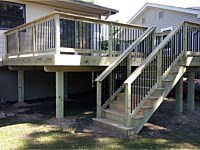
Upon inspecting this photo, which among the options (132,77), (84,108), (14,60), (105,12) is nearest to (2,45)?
(14,60)

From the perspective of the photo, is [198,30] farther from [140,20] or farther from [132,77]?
[140,20]

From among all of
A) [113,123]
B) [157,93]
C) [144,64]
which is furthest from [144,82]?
[113,123]

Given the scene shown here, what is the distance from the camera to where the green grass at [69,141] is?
15.8 ft

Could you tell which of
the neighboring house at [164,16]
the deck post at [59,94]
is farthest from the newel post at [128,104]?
the neighboring house at [164,16]

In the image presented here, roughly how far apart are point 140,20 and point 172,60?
1199cm

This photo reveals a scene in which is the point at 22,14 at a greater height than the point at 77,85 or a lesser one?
Result: greater

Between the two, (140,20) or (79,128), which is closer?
(79,128)

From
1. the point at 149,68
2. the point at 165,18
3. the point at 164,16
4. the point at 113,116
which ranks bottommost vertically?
the point at 113,116

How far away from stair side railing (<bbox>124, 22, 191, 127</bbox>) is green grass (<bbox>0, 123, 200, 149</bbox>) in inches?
25.6

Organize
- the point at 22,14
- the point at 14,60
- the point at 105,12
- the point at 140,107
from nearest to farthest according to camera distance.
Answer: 1. the point at 140,107
2. the point at 14,60
3. the point at 22,14
4. the point at 105,12

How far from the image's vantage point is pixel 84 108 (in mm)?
8688

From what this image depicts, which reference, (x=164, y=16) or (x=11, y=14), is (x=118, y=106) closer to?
(x=11, y=14)

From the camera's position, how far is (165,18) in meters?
16.0

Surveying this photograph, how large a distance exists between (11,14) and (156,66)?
19.8ft
